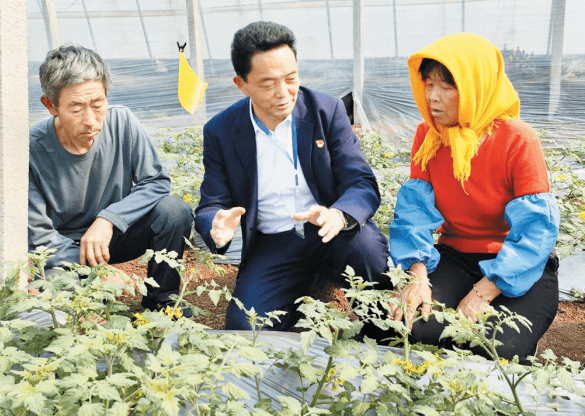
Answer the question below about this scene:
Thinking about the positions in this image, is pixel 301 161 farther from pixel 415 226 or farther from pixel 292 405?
pixel 292 405

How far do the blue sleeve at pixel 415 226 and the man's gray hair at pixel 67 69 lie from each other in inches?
54.0

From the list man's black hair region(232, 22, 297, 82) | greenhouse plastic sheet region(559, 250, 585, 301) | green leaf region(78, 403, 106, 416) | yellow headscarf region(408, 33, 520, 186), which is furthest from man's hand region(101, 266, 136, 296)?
greenhouse plastic sheet region(559, 250, 585, 301)

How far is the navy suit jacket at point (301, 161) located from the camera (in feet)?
7.63

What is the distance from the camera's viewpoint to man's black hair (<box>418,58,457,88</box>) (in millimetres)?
1961

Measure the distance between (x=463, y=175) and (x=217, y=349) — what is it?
118 cm

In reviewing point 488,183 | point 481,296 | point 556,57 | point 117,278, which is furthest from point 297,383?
point 556,57

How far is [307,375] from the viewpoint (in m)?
1.35

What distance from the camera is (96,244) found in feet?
7.43

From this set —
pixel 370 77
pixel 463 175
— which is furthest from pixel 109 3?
pixel 463 175

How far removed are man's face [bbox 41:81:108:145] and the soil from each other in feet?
2.39

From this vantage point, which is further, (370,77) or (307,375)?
(370,77)

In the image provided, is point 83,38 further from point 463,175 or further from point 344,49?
point 463,175

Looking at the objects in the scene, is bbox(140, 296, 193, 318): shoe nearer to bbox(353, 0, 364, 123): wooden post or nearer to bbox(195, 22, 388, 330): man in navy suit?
bbox(195, 22, 388, 330): man in navy suit

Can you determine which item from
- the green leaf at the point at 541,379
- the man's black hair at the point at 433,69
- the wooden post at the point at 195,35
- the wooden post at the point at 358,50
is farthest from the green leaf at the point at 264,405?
the wooden post at the point at 358,50
